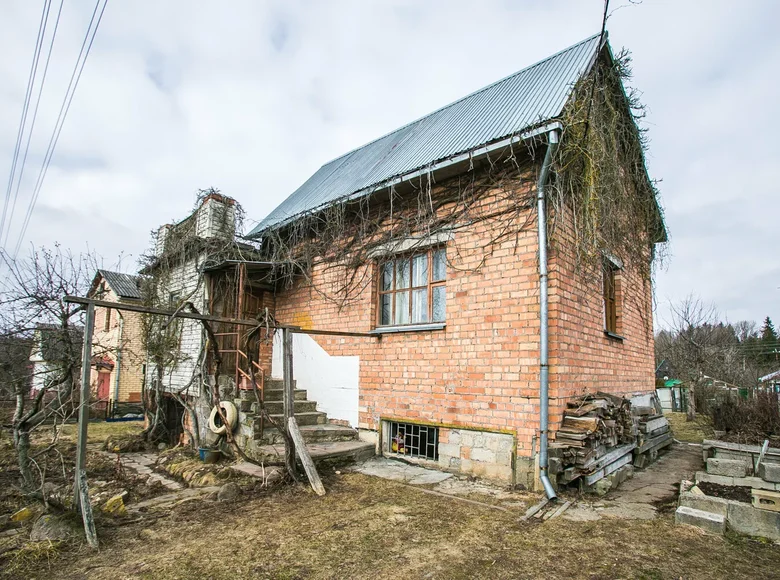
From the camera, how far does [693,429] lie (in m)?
11.8

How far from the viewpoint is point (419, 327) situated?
22.7 ft

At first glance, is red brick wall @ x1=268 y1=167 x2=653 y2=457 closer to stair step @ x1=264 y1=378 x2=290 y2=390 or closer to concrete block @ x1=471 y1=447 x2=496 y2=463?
concrete block @ x1=471 y1=447 x2=496 y2=463

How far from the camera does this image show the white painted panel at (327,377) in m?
7.81

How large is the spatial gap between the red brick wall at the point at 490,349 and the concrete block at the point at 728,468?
5.20 ft

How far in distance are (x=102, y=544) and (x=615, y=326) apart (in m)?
7.61

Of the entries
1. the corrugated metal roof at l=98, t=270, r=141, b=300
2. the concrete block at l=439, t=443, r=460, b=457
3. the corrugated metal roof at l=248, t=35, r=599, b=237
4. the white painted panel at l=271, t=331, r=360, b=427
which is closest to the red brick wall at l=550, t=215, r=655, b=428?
the concrete block at l=439, t=443, r=460, b=457

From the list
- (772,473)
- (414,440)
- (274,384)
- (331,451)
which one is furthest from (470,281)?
(274,384)

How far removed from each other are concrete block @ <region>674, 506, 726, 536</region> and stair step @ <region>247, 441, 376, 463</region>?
13.2 ft

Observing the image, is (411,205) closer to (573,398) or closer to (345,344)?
(345,344)

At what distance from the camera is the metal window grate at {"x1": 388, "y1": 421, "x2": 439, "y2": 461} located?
265 inches

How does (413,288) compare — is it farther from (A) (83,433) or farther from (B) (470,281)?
(A) (83,433)

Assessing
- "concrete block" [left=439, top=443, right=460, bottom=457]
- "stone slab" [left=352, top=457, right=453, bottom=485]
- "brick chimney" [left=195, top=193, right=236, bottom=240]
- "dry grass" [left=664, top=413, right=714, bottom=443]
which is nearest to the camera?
"stone slab" [left=352, top=457, right=453, bottom=485]

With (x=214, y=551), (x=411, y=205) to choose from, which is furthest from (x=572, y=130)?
(x=214, y=551)

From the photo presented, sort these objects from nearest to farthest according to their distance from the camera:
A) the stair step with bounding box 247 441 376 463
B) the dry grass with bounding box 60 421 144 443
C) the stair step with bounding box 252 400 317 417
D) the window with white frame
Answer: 1. the stair step with bounding box 247 441 376 463
2. the window with white frame
3. the stair step with bounding box 252 400 317 417
4. the dry grass with bounding box 60 421 144 443
